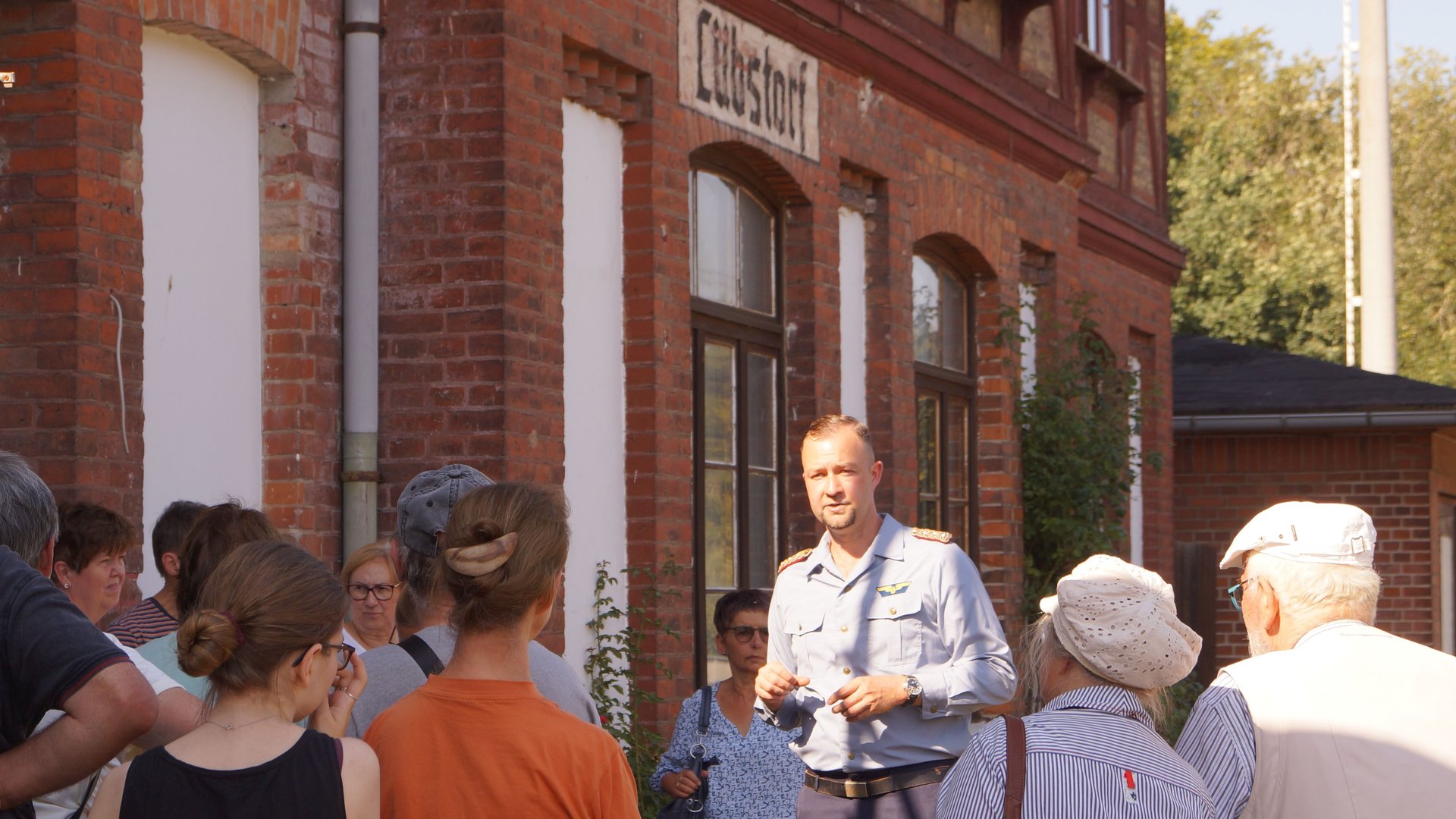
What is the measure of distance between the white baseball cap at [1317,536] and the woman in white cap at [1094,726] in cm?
29

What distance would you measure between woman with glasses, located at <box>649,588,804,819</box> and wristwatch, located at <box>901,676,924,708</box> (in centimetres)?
73

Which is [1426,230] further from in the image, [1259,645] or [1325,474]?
[1259,645]

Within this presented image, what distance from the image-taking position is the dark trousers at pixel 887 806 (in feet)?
16.3

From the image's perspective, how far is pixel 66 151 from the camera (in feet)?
16.4

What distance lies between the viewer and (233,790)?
2.71 m

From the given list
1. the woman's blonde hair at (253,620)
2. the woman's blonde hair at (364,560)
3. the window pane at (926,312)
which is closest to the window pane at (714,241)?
the window pane at (926,312)

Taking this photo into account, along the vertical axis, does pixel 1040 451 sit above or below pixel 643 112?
below

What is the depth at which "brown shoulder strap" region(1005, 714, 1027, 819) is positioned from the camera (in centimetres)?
294

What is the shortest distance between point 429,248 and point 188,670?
12.1 feet

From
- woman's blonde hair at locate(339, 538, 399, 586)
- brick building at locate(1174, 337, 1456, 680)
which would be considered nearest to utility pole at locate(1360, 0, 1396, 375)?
brick building at locate(1174, 337, 1456, 680)

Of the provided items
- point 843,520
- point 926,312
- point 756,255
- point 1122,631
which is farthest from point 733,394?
point 1122,631

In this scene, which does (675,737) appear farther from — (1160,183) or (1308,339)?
(1308,339)

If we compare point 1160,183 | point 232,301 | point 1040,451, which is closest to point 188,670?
point 232,301

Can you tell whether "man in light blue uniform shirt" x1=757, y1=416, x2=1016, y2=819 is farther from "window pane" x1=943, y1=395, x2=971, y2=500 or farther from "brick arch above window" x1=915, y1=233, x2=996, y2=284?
"window pane" x1=943, y1=395, x2=971, y2=500
